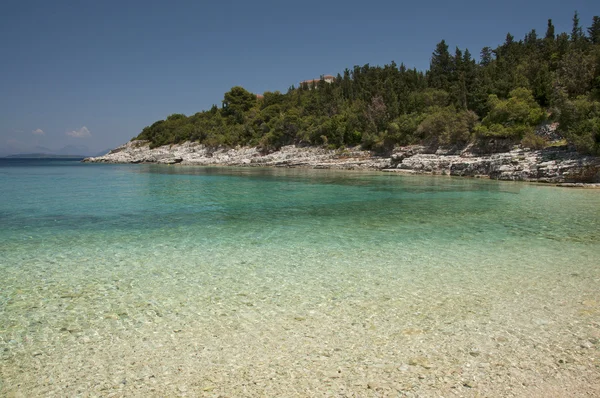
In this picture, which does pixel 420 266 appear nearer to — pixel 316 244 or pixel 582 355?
pixel 316 244

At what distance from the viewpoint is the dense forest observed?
38156 mm

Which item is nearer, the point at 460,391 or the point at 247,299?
the point at 460,391

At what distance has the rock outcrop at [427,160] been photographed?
2912cm

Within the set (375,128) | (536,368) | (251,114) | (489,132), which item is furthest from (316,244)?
(251,114)

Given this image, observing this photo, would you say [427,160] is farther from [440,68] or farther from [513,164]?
[440,68]

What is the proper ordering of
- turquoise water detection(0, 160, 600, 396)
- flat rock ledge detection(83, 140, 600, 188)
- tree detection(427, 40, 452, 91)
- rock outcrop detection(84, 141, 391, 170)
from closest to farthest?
turquoise water detection(0, 160, 600, 396) → flat rock ledge detection(83, 140, 600, 188) → rock outcrop detection(84, 141, 391, 170) → tree detection(427, 40, 452, 91)

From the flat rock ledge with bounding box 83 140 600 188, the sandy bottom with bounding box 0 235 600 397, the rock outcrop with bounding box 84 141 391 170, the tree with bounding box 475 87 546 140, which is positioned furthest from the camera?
the rock outcrop with bounding box 84 141 391 170

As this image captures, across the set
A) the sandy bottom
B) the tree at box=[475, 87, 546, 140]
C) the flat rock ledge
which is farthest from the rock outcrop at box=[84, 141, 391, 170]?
the sandy bottom

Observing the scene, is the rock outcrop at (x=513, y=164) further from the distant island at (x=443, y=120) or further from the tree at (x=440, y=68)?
the tree at (x=440, y=68)

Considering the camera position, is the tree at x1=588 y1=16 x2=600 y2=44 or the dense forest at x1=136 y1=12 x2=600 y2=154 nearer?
the dense forest at x1=136 y1=12 x2=600 y2=154

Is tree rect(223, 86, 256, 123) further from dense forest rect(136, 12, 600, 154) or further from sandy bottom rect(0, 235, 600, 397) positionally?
sandy bottom rect(0, 235, 600, 397)

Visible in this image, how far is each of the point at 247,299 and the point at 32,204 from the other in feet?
57.2

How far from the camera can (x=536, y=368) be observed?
4.21m

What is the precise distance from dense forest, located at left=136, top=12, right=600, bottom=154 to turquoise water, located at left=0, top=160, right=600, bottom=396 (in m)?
26.0
